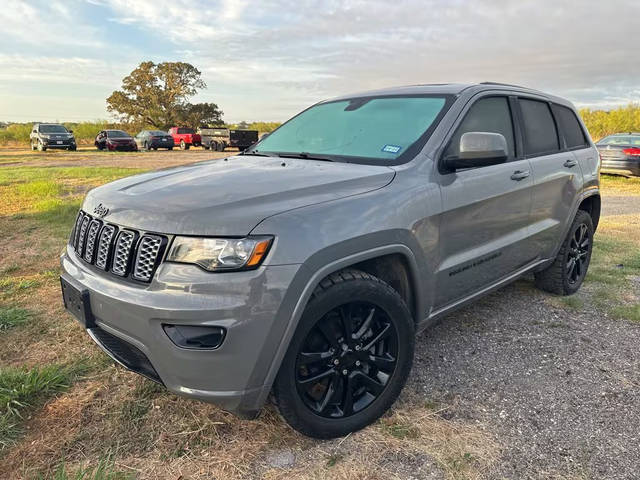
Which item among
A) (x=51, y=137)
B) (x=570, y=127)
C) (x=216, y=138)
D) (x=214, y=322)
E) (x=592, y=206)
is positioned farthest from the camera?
(x=216, y=138)

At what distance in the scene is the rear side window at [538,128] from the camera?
3.71m

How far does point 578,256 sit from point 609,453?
8.31 feet

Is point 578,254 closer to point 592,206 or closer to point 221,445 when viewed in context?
point 592,206

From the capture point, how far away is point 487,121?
131 inches

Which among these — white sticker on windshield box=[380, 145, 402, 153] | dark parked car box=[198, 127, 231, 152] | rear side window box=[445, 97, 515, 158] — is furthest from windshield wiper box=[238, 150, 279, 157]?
dark parked car box=[198, 127, 231, 152]

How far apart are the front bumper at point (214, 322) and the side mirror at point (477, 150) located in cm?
132

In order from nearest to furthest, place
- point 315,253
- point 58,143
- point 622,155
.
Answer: point 315,253 → point 622,155 → point 58,143

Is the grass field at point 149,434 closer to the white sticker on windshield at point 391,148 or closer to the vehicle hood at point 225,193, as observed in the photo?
the vehicle hood at point 225,193

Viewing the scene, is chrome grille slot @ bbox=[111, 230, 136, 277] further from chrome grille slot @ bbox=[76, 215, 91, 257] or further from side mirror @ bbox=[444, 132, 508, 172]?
side mirror @ bbox=[444, 132, 508, 172]

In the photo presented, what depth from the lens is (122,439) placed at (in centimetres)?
239

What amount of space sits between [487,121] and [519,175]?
1.46ft

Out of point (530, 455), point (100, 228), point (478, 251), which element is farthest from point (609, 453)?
point (100, 228)

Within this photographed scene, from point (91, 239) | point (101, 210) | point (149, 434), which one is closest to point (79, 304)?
point (91, 239)

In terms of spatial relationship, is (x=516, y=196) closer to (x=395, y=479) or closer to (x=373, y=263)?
(x=373, y=263)
